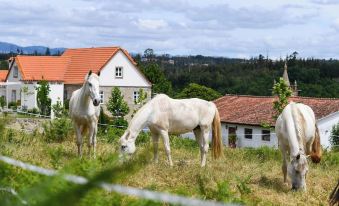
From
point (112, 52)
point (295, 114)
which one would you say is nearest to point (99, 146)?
point (295, 114)

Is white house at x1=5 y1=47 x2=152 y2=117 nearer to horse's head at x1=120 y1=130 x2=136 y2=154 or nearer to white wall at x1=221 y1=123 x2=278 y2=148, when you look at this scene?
white wall at x1=221 y1=123 x2=278 y2=148

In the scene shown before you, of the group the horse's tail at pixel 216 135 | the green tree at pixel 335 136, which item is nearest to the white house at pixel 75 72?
the green tree at pixel 335 136

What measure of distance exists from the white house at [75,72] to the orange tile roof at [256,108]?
7.61 metres

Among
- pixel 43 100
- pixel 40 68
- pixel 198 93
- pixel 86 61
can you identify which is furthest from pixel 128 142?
pixel 198 93

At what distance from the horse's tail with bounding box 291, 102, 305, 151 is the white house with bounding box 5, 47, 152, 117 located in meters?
39.1

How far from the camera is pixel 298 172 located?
352 inches

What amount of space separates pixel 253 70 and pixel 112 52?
78.0 m

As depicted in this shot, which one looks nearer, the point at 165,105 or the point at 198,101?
the point at 165,105

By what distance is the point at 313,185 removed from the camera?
9.41 metres

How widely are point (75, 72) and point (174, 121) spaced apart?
3969 centimetres

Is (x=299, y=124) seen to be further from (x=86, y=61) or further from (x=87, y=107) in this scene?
(x=86, y=61)

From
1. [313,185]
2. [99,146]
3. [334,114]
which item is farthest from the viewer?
[334,114]

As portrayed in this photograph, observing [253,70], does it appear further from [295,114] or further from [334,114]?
[295,114]

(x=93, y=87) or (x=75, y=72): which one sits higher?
(x=75, y=72)
